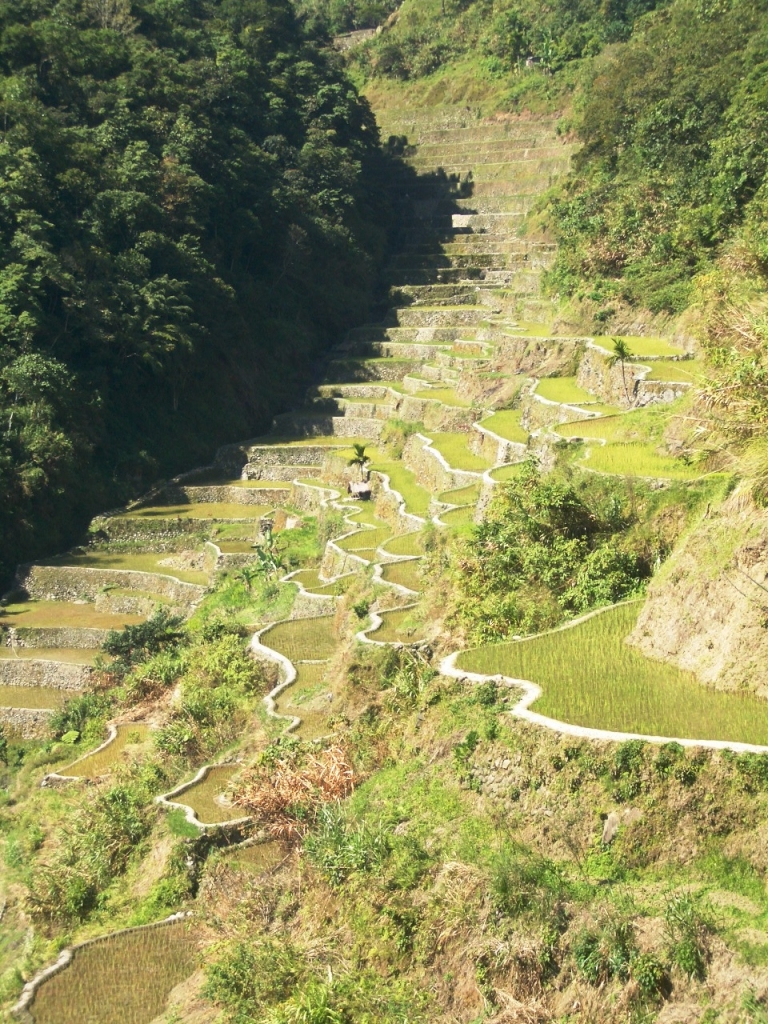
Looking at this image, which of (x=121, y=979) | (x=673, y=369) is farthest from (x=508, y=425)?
(x=121, y=979)

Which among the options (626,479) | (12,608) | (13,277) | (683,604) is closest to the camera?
(683,604)

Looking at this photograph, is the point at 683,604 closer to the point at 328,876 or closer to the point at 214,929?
the point at 328,876

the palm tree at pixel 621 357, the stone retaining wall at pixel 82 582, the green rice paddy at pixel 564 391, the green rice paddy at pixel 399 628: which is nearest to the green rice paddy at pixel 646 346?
the palm tree at pixel 621 357

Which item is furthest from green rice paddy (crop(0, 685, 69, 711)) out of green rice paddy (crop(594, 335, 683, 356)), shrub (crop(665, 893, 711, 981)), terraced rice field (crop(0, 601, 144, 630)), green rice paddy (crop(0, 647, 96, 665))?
shrub (crop(665, 893, 711, 981))

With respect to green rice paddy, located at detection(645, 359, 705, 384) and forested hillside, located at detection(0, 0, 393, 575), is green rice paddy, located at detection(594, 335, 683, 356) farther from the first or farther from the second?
forested hillside, located at detection(0, 0, 393, 575)

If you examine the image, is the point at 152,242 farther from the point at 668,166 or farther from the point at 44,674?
the point at 44,674

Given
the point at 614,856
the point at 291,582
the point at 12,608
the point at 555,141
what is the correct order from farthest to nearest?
the point at 555,141 < the point at 12,608 < the point at 291,582 < the point at 614,856

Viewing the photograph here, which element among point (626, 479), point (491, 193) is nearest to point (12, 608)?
point (626, 479)
